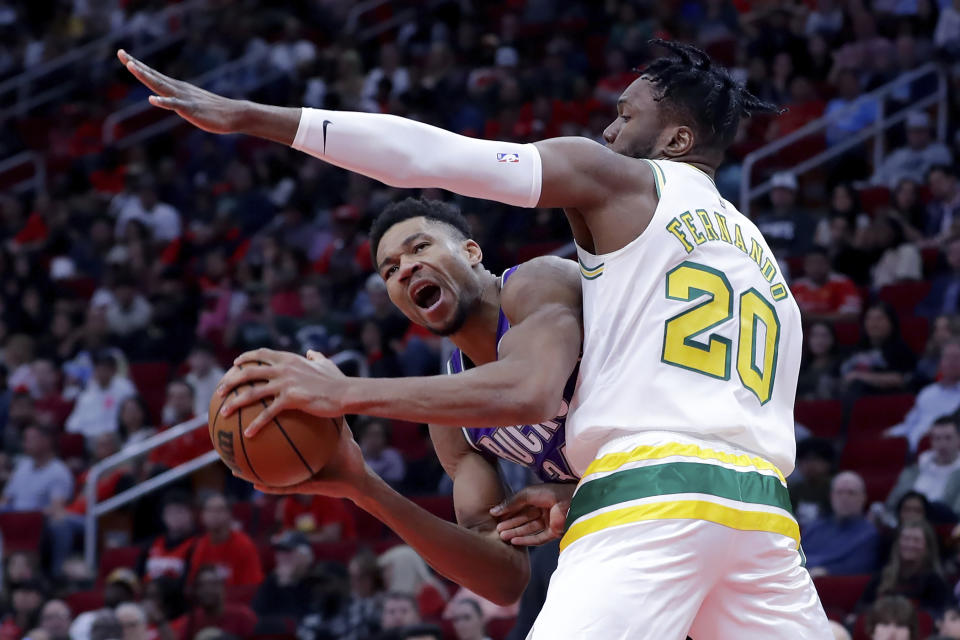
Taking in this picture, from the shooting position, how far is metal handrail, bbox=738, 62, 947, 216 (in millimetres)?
11922

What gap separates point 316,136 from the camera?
364 centimetres

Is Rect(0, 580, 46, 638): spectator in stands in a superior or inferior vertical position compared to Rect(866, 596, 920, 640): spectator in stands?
inferior

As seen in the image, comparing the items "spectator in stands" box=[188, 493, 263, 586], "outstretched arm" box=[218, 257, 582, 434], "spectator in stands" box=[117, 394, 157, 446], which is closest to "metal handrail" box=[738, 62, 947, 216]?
"spectator in stands" box=[188, 493, 263, 586]

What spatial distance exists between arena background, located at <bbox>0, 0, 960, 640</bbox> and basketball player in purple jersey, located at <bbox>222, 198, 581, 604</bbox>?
1.93m

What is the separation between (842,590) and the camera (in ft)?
25.7

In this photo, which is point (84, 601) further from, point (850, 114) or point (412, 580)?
point (850, 114)

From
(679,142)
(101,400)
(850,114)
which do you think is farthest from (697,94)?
(101,400)

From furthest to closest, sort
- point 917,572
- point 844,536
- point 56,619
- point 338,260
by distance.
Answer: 1. point 338,260
2. point 56,619
3. point 844,536
4. point 917,572

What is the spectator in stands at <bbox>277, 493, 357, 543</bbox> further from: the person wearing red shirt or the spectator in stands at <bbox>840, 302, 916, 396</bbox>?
the spectator in stands at <bbox>840, 302, 916, 396</bbox>

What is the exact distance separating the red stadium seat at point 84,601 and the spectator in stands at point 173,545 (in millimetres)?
369

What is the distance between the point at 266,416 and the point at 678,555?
1116 millimetres

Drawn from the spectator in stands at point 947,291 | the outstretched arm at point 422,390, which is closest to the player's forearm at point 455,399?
the outstretched arm at point 422,390

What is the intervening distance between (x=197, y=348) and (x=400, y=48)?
5861 millimetres

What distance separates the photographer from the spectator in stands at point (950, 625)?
6855 millimetres
